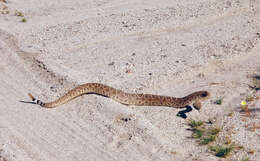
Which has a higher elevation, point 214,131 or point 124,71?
point 124,71

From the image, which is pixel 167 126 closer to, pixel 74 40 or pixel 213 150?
pixel 213 150

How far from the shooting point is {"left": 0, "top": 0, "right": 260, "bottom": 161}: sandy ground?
8.19 metres

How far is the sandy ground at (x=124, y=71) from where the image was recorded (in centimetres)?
819

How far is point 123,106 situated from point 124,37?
177 inches

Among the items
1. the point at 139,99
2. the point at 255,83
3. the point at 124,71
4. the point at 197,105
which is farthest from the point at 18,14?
the point at 255,83

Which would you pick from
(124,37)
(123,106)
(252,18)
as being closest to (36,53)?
(124,37)

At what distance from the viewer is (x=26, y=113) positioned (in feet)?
30.6

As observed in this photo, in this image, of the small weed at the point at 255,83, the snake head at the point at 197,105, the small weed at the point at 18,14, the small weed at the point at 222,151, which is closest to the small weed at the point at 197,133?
the small weed at the point at 222,151

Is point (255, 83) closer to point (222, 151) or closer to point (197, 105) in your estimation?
point (197, 105)

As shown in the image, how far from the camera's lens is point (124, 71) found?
37.2 ft

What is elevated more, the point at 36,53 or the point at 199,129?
the point at 36,53

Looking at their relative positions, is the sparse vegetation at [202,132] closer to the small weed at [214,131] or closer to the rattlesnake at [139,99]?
the small weed at [214,131]

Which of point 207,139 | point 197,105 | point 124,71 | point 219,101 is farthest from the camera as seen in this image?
point 124,71

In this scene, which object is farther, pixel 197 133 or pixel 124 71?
pixel 124 71
